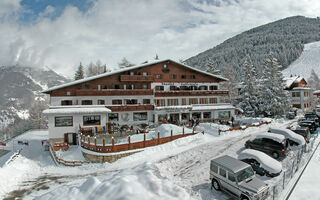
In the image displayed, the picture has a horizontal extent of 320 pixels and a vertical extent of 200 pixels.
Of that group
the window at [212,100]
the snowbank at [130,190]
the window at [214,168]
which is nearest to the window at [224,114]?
the window at [212,100]

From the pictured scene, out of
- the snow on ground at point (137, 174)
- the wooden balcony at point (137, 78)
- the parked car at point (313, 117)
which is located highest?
the wooden balcony at point (137, 78)

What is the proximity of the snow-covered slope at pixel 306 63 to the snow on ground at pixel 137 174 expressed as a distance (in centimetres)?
11669

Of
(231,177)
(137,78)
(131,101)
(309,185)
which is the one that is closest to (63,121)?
(131,101)

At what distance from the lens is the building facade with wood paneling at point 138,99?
30953mm

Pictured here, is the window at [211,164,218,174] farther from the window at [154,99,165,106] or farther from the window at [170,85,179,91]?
the window at [170,85,179,91]

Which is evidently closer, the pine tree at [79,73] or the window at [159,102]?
the window at [159,102]

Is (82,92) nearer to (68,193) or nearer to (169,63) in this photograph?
(169,63)

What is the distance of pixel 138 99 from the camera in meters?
38.9

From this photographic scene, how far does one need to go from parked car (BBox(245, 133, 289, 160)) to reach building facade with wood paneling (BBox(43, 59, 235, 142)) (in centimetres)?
1956

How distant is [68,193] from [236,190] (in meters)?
8.87

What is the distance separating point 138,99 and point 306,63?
143 metres

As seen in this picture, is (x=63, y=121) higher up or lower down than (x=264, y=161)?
higher up

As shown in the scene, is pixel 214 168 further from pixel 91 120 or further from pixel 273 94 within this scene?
pixel 273 94

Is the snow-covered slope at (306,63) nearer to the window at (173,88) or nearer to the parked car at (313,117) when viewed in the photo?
the parked car at (313,117)
